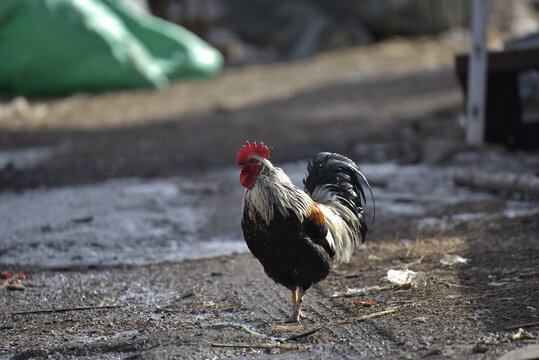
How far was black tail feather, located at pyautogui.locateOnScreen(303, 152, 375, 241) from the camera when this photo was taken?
13.4 feet

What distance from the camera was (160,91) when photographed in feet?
41.3

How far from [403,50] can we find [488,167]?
8.72 metres

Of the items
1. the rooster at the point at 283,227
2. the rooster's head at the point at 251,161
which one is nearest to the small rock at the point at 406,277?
the rooster at the point at 283,227

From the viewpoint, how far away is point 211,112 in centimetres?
1078

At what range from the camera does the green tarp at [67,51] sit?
38.6ft

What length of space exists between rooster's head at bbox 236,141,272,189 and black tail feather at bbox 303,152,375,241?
69cm

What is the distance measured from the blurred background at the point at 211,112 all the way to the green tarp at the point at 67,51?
3 centimetres

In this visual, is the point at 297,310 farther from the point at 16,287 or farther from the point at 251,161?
→ the point at 16,287

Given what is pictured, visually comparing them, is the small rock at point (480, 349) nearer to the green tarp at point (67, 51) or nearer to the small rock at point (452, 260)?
the small rock at point (452, 260)

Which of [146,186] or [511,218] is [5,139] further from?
[511,218]

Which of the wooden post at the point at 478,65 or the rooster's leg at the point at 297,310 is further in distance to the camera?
the wooden post at the point at 478,65

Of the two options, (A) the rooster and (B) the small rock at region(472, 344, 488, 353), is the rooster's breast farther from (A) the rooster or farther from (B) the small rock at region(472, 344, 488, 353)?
(B) the small rock at region(472, 344, 488, 353)

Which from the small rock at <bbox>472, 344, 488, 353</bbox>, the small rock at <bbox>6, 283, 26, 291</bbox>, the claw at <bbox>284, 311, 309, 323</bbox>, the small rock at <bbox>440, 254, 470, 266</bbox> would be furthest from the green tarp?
the small rock at <bbox>472, 344, 488, 353</bbox>

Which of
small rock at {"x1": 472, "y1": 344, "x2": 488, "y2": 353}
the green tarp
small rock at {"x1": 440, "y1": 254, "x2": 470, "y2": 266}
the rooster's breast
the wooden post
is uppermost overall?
the green tarp
